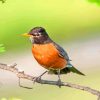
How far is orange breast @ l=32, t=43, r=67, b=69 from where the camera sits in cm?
476

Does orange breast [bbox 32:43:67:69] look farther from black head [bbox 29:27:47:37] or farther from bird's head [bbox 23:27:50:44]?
black head [bbox 29:27:47:37]

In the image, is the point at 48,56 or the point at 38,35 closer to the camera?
the point at 38,35

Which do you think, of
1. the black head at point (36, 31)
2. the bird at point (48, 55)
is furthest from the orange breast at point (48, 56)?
the black head at point (36, 31)

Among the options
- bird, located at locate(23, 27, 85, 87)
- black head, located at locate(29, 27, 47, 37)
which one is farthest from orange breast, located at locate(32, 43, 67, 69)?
black head, located at locate(29, 27, 47, 37)

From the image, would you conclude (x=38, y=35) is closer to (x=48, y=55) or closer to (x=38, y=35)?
(x=38, y=35)

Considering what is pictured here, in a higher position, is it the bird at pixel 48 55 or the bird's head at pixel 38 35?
the bird's head at pixel 38 35

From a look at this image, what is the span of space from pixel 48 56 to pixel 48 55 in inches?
0.8

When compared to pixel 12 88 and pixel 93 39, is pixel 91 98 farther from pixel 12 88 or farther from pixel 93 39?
pixel 93 39

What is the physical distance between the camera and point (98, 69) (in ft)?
35.2

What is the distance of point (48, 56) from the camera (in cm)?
487

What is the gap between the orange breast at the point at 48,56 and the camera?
4762mm

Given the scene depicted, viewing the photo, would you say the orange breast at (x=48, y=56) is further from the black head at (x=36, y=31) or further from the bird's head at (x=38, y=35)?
the black head at (x=36, y=31)

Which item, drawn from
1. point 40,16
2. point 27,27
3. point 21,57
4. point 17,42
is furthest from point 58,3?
point 21,57

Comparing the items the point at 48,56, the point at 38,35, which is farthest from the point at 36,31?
the point at 48,56
